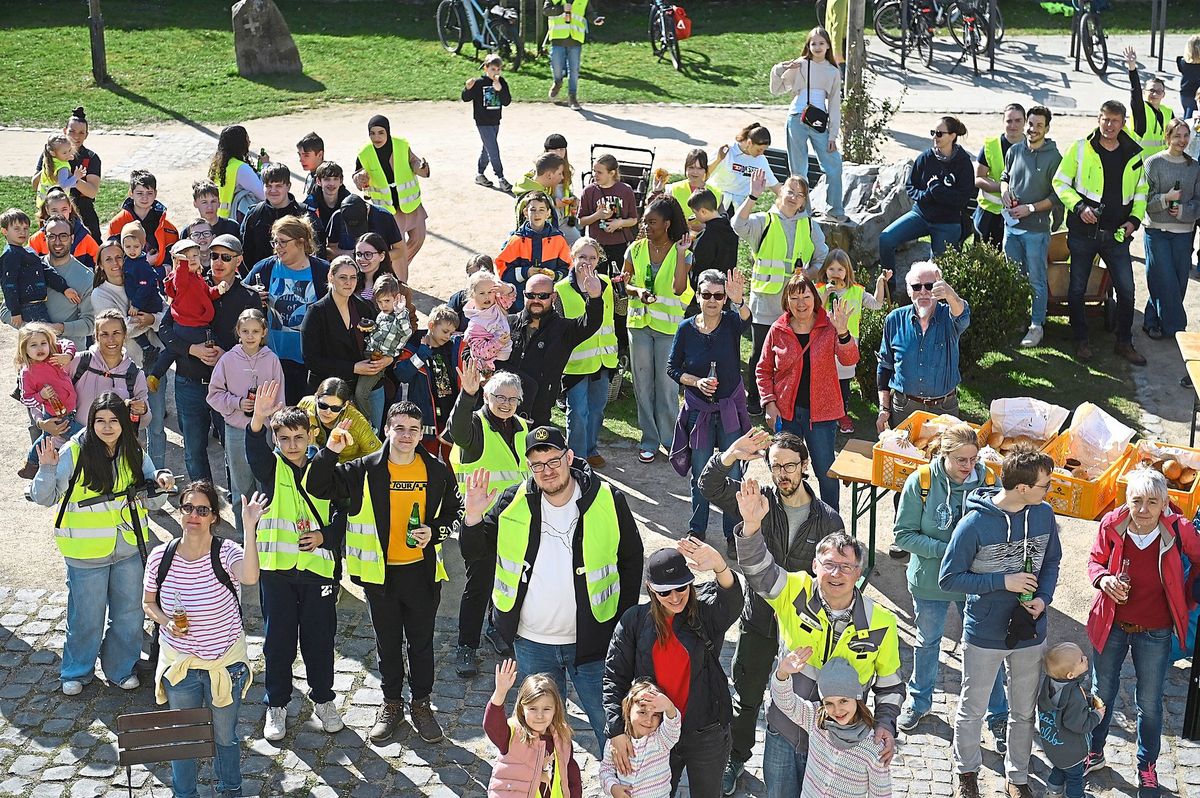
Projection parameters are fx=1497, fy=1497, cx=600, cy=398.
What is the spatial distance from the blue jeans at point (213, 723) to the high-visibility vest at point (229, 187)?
608cm

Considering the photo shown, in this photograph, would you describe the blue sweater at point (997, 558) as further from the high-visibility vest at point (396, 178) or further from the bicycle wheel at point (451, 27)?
the bicycle wheel at point (451, 27)

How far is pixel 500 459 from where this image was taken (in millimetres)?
8250

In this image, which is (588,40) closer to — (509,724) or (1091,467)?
(1091,467)

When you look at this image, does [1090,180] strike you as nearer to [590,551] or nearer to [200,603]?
[590,551]

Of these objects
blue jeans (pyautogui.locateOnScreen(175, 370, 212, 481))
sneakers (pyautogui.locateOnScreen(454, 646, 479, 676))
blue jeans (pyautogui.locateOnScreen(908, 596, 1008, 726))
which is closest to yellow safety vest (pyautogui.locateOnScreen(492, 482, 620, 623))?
sneakers (pyautogui.locateOnScreen(454, 646, 479, 676))

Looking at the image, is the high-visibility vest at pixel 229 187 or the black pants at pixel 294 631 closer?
the black pants at pixel 294 631

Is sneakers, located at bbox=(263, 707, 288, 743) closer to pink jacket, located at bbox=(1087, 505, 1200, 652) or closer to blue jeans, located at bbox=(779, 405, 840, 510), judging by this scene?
blue jeans, located at bbox=(779, 405, 840, 510)

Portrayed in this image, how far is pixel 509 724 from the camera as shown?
20.9 feet

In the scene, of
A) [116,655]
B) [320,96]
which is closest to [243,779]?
[116,655]

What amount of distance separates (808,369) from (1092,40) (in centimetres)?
1434

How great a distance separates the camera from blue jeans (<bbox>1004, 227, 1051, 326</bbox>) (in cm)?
1291

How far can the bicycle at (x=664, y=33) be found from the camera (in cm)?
2206

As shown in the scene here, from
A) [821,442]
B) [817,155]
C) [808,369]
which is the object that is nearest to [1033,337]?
[817,155]

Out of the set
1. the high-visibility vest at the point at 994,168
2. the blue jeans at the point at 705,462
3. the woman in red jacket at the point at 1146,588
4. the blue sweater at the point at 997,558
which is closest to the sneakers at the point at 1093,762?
the woman in red jacket at the point at 1146,588
